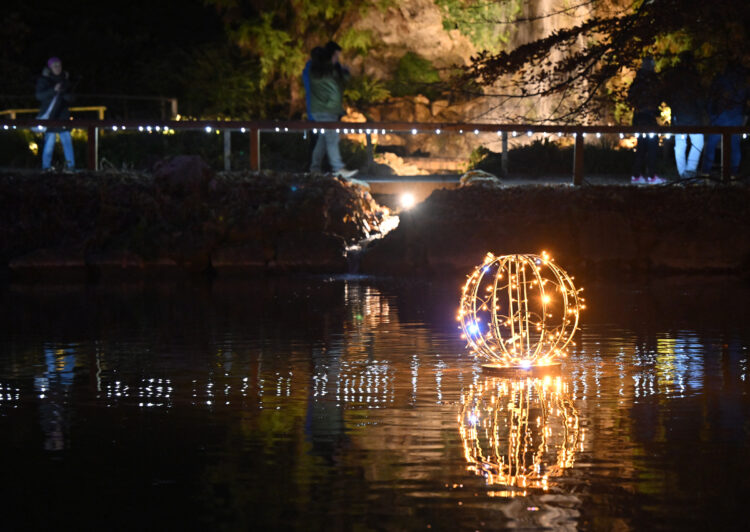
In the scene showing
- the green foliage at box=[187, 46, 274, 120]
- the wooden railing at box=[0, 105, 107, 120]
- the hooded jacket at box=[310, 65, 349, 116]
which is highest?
the green foliage at box=[187, 46, 274, 120]

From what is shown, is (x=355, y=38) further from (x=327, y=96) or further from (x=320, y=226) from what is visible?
(x=320, y=226)

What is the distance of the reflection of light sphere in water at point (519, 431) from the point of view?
6254 millimetres

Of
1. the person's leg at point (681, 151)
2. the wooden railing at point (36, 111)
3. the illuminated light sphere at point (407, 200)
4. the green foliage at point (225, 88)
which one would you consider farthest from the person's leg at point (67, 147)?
the person's leg at point (681, 151)

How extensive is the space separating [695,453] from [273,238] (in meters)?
12.0

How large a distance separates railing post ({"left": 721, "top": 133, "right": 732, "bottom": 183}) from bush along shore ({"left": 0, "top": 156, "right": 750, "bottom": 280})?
2.10 ft

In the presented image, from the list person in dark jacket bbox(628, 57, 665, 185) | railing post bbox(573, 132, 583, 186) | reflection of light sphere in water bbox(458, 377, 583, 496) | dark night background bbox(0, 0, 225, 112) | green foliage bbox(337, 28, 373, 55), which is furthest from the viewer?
dark night background bbox(0, 0, 225, 112)

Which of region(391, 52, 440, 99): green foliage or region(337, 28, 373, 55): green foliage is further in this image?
region(391, 52, 440, 99): green foliage

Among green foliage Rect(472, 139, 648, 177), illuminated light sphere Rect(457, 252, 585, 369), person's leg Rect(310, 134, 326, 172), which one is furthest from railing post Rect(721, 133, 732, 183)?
illuminated light sphere Rect(457, 252, 585, 369)

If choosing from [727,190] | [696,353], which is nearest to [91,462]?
[696,353]

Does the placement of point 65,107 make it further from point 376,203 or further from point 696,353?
point 696,353

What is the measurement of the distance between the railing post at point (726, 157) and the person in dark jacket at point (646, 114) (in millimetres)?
1087

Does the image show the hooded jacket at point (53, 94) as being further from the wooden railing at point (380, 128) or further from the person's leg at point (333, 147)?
the person's leg at point (333, 147)

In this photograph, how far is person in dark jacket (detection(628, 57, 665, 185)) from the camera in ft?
54.5

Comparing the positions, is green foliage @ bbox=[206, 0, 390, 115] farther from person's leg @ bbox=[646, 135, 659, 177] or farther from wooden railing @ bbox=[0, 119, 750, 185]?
person's leg @ bbox=[646, 135, 659, 177]
